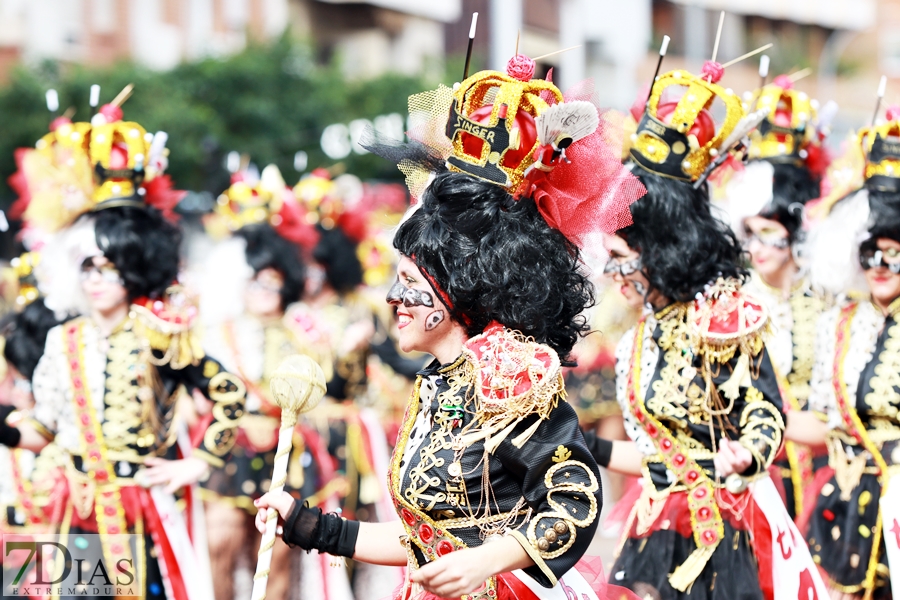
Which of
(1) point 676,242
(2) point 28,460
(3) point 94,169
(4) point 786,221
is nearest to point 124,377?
(3) point 94,169

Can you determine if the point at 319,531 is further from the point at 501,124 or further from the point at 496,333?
the point at 501,124

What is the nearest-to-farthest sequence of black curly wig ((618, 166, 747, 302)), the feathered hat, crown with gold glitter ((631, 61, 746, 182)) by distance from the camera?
the feathered hat, black curly wig ((618, 166, 747, 302)), crown with gold glitter ((631, 61, 746, 182))

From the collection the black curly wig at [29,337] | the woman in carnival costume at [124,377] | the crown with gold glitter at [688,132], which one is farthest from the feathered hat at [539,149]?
the black curly wig at [29,337]

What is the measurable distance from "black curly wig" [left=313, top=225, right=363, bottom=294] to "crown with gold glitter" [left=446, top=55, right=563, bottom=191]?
18.8 ft

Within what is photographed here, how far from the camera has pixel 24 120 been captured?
1672 centimetres

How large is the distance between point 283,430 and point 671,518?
5.28 ft

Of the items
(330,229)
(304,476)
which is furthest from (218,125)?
(304,476)

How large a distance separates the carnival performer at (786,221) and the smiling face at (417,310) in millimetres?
3167

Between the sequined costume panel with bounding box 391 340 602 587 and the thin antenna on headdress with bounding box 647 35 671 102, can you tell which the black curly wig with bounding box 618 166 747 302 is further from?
the sequined costume panel with bounding box 391 340 602 587

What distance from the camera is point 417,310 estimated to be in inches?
127

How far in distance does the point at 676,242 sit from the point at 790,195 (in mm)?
2068

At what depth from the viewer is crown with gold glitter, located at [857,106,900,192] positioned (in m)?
5.16

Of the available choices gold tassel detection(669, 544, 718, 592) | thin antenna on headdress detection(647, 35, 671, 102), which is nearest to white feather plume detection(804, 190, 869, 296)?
thin antenna on headdress detection(647, 35, 671, 102)

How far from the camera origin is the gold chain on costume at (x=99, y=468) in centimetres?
512
